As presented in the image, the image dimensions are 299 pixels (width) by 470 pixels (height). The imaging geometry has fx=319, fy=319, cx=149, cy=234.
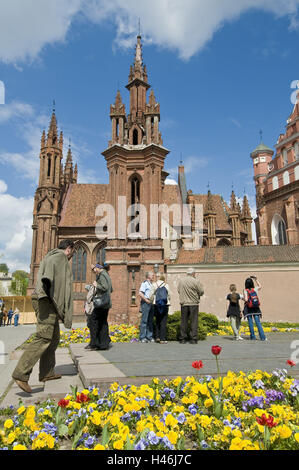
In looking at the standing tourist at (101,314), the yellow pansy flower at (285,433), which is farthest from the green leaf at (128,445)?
the standing tourist at (101,314)

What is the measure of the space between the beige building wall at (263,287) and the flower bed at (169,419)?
18.4 m

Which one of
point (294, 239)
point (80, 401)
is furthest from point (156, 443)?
point (294, 239)

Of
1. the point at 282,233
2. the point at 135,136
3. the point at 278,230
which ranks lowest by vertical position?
the point at 282,233

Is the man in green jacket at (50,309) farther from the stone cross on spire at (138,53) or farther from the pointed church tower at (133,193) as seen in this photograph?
the stone cross on spire at (138,53)

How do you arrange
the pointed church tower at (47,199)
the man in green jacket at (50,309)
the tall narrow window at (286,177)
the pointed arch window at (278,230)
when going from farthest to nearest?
the tall narrow window at (286,177) → the pointed arch window at (278,230) → the pointed church tower at (47,199) → the man in green jacket at (50,309)

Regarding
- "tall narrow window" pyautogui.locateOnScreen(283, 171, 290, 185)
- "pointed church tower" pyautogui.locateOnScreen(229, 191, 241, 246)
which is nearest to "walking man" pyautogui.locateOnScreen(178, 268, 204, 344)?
"pointed church tower" pyautogui.locateOnScreen(229, 191, 241, 246)

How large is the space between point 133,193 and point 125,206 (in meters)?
2.01

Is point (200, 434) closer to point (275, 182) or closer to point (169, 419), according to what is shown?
point (169, 419)

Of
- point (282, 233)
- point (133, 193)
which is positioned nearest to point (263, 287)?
point (133, 193)

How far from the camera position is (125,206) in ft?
83.1

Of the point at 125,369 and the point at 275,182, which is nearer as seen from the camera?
the point at 125,369

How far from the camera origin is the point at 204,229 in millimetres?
38250

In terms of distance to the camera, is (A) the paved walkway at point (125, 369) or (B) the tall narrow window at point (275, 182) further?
(B) the tall narrow window at point (275, 182)

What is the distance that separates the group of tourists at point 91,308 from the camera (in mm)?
4398
